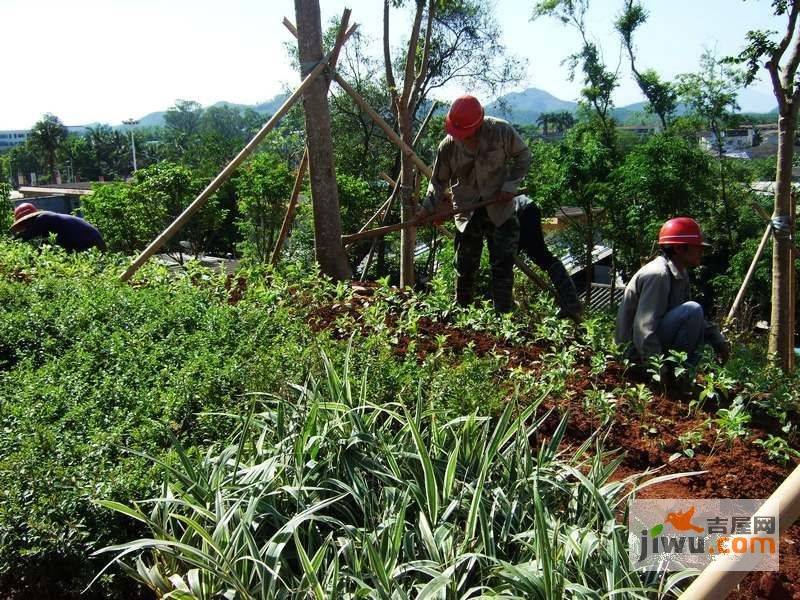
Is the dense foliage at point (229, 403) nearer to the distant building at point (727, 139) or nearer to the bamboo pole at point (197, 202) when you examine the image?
the bamboo pole at point (197, 202)

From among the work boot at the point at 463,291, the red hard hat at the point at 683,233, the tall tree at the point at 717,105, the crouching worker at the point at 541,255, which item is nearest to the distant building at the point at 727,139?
the tall tree at the point at 717,105

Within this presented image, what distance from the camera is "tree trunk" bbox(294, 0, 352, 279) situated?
625 cm

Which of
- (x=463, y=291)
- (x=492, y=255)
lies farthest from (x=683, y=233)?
(x=463, y=291)

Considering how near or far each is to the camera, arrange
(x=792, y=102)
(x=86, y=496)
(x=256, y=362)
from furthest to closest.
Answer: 1. (x=792, y=102)
2. (x=256, y=362)
3. (x=86, y=496)

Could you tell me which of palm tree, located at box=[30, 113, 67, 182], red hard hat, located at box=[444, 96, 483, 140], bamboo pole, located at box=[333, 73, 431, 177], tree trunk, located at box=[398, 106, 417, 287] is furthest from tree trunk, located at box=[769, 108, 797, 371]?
palm tree, located at box=[30, 113, 67, 182]

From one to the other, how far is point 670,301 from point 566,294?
4.68 feet

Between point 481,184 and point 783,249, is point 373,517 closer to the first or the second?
point 481,184

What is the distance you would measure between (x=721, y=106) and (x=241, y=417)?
50.3 ft

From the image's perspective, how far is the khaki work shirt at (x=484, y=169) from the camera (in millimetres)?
5469

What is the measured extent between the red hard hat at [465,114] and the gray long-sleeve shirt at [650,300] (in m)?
1.85

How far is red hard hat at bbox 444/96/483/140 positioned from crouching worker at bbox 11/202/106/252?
179 inches

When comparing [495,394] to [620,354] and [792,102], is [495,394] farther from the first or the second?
[792,102]

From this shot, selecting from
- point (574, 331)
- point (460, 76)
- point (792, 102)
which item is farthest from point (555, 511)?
point (460, 76)

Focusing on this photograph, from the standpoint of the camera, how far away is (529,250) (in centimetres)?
586
